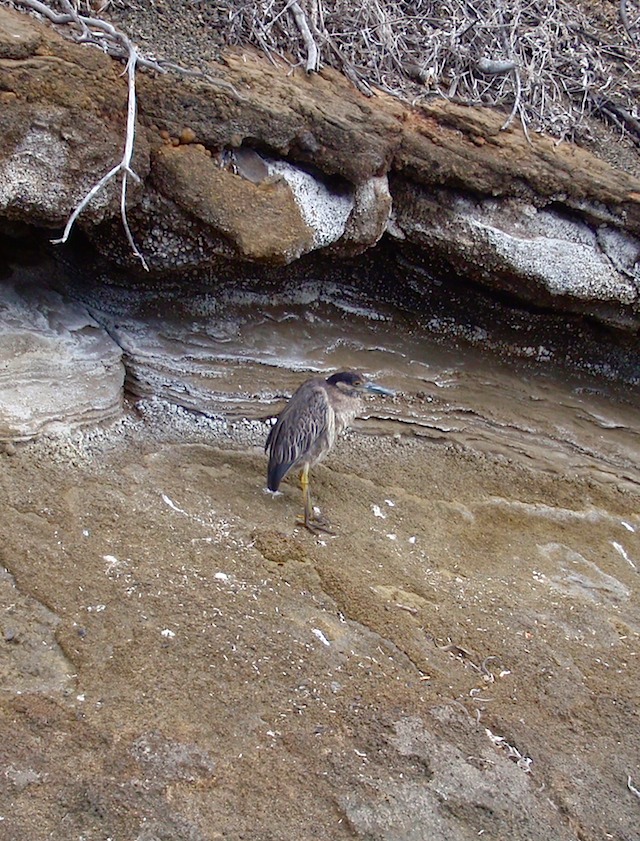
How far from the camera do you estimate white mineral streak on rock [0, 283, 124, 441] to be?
4689 mm

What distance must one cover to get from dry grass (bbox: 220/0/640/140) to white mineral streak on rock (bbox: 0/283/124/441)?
2.03 meters

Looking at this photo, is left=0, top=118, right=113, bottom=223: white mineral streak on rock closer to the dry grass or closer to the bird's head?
the dry grass

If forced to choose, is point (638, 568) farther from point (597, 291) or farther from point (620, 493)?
point (597, 291)

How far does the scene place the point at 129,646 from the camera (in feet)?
11.4

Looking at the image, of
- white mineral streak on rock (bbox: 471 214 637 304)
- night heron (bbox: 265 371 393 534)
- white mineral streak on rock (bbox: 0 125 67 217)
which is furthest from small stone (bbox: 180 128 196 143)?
white mineral streak on rock (bbox: 471 214 637 304)

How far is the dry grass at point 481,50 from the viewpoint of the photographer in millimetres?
5359

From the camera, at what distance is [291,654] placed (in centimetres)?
365

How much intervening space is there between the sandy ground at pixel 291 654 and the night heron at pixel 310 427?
178mm

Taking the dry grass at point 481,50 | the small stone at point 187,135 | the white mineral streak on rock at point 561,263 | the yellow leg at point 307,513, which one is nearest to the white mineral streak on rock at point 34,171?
the small stone at point 187,135

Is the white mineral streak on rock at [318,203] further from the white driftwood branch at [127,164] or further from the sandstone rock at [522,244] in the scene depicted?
the white driftwood branch at [127,164]

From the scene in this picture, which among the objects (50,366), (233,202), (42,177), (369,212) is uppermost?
(369,212)

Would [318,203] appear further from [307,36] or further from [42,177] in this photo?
[42,177]

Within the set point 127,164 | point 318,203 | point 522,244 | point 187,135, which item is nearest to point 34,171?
Result: point 127,164

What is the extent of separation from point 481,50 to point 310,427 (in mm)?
3102
